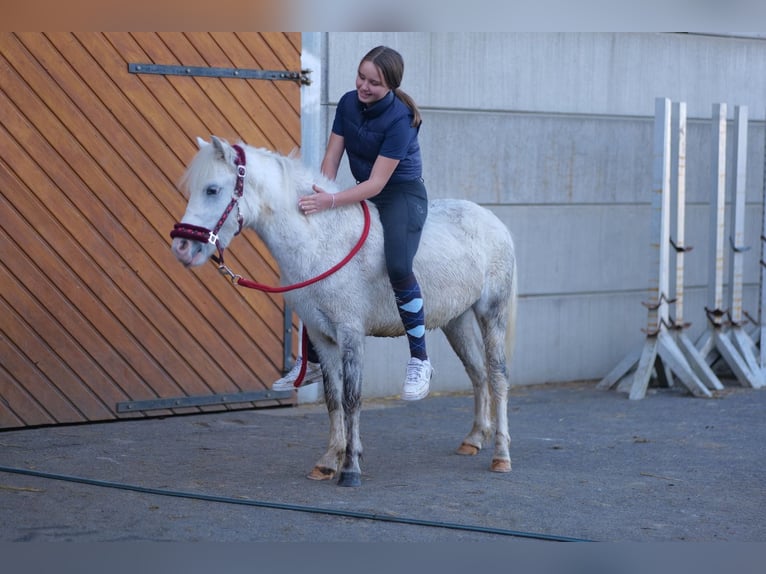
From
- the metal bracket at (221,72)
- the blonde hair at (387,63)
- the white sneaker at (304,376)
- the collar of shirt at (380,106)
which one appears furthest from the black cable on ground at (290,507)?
the metal bracket at (221,72)

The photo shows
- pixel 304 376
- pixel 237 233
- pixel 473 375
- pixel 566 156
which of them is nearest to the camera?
pixel 237 233

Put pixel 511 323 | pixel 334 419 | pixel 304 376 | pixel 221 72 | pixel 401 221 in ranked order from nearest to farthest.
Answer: pixel 401 221
pixel 334 419
pixel 304 376
pixel 511 323
pixel 221 72

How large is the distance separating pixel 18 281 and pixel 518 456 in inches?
133

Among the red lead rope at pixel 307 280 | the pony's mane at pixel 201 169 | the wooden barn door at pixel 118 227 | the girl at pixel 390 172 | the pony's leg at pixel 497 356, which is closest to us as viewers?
the pony's mane at pixel 201 169

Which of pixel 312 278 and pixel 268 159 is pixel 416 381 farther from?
pixel 268 159

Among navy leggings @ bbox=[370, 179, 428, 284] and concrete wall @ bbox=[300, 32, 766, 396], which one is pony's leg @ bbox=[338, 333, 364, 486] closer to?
navy leggings @ bbox=[370, 179, 428, 284]

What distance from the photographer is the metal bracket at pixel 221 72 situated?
24.9 ft

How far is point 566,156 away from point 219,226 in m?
4.97

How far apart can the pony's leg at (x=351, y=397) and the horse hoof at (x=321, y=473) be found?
18 centimetres

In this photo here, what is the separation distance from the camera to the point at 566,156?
9.83m

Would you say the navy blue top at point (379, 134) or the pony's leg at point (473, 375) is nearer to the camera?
the navy blue top at point (379, 134)

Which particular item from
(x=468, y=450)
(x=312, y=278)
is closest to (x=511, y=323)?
(x=468, y=450)

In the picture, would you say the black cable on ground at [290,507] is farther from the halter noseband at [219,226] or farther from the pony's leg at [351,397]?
the halter noseband at [219,226]

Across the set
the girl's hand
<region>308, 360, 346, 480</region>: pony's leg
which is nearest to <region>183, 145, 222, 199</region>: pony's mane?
the girl's hand
